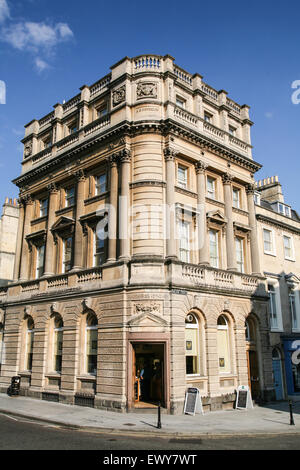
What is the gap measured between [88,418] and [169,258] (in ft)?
→ 26.6

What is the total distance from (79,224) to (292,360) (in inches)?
679

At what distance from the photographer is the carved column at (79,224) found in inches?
917

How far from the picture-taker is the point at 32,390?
23391 mm

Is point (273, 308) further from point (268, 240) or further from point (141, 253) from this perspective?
point (141, 253)

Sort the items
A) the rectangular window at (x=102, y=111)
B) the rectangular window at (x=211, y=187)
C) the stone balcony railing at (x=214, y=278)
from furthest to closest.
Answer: the rectangular window at (x=102, y=111)
the rectangular window at (x=211, y=187)
the stone balcony railing at (x=214, y=278)

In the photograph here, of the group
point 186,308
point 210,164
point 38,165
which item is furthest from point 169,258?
point 38,165

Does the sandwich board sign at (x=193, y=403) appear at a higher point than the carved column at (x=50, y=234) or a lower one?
lower

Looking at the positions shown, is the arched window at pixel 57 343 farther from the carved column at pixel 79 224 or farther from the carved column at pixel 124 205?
the carved column at pixel 124 205

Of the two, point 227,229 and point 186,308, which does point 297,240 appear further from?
point 186,308

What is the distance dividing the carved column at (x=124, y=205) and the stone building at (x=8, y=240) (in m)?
17.5

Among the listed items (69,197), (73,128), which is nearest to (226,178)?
(69,197)

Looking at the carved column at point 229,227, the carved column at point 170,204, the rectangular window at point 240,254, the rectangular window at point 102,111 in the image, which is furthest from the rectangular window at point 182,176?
the rectangular window at point 102,111

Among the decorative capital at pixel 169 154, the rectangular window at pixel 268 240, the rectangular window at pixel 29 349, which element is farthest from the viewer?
the rectangular window at pixel 268 240
